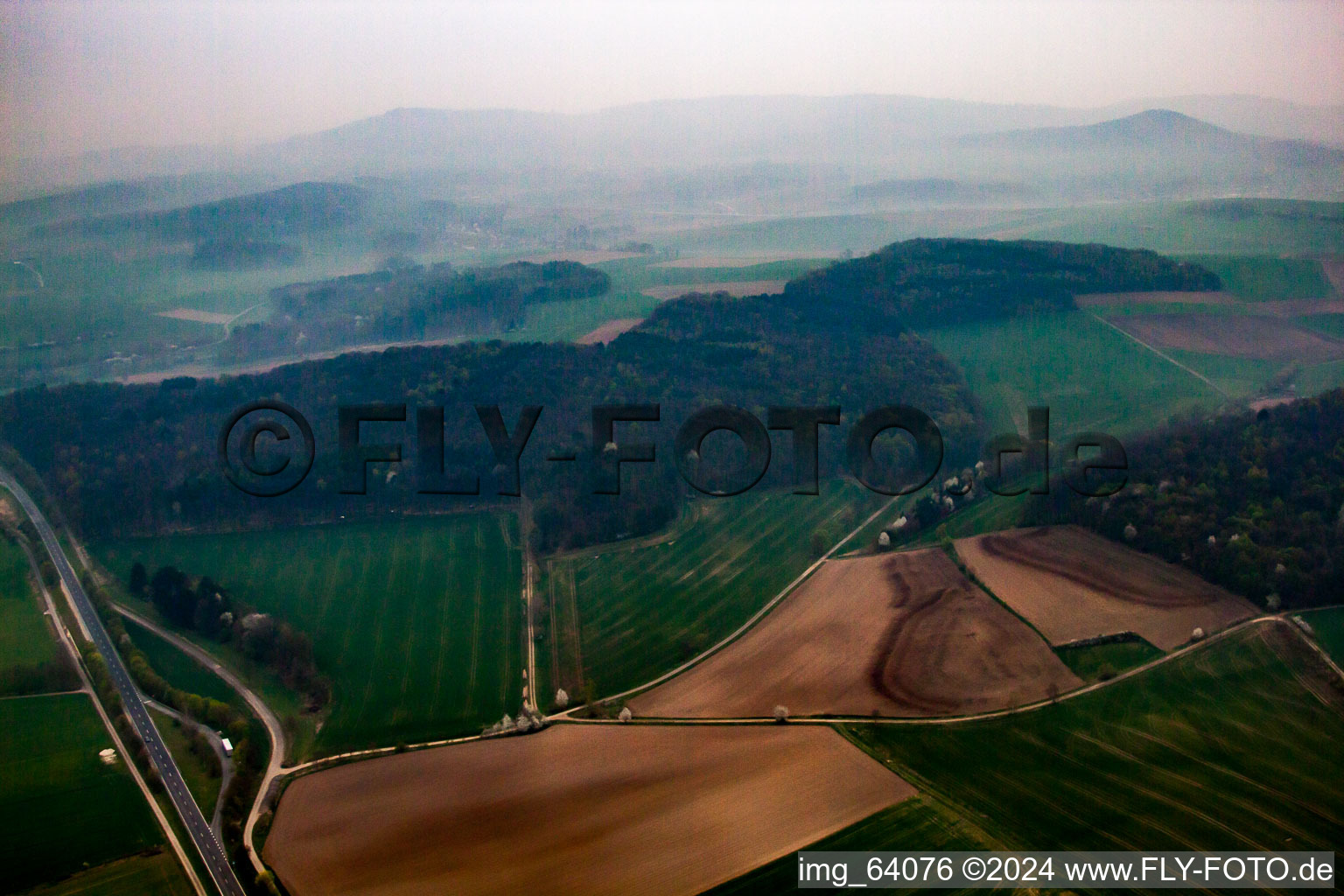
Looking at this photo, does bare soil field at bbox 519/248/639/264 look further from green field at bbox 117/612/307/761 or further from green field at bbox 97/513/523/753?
green field at bbox 117/612/307/761

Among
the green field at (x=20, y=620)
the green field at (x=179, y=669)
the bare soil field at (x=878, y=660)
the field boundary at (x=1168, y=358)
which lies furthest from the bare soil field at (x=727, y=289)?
the green field at (x=20, y=620)

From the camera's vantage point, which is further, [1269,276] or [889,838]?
[1269,276]

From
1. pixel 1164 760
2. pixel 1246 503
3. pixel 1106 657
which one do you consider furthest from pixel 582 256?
pixel 1164 760

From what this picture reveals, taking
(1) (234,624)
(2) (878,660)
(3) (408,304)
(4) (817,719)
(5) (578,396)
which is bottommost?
(4) (817,719)

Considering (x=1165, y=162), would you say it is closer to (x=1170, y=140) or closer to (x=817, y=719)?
(x=1170, y=140)

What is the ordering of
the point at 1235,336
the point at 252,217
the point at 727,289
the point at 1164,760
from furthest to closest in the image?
the point at 252,217, the point at 727,289, the point at 1235,336, the point at 1164,760

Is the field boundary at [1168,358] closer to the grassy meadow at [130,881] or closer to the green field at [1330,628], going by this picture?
the green field at [1330,628]

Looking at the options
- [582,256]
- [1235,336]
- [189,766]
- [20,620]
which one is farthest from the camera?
[582,256]
